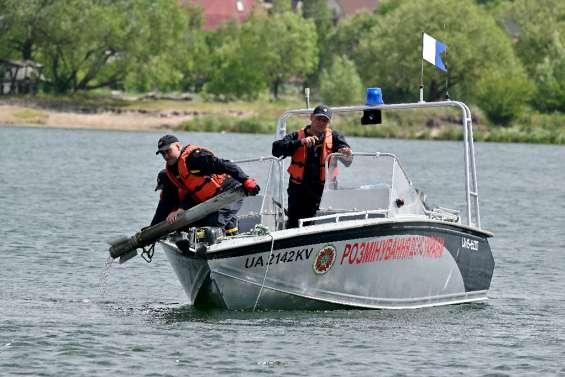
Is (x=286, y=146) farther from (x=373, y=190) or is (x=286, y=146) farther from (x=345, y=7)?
(x=345, y=7)

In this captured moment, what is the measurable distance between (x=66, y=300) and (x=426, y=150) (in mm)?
49391

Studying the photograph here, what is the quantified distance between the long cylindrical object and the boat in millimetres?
152

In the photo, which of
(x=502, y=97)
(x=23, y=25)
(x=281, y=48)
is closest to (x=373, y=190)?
(x=502, y=97)

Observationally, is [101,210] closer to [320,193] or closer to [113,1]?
[320,193]

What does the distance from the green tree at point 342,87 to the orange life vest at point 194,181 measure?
76728 mm

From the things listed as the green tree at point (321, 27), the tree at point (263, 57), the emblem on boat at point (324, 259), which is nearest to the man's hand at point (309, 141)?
the emblem on boat at point (324, 259)

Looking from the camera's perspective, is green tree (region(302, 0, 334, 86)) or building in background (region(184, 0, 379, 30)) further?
building in background (region(184, 0, 379, 30))

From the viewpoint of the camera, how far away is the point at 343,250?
1456 cm

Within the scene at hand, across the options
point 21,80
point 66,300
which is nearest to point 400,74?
point 21,80

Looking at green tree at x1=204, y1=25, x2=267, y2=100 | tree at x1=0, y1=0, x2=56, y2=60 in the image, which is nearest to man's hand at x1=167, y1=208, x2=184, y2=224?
Answer: tree at x1=0, y1=0, x2=56, y2=60

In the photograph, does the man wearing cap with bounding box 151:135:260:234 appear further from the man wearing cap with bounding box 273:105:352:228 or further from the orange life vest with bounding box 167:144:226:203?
→ the man wearing cap with bounding box 273:105:352:228

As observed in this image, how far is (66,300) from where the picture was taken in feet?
53.2

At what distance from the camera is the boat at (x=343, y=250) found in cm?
1421

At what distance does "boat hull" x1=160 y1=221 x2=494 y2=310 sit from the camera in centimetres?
1422
